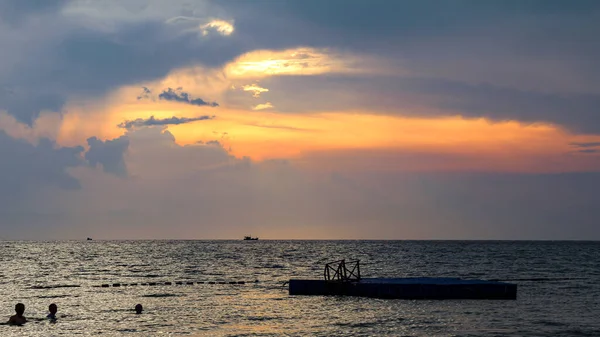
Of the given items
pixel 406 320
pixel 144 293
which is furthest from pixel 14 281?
pixel 406 320

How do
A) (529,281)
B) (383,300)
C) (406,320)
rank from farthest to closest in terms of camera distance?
1. (529,281)
2. (383,300)
3. (406,320)

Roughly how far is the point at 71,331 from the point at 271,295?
27562 millimetres

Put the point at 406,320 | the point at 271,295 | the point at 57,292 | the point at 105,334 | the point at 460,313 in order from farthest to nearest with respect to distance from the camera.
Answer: the point at 57,292
the point at 271,295
the point at 460,313
the point at 406,320
the point at 105,334

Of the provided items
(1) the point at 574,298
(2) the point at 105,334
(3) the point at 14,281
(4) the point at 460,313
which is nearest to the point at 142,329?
(2) the point at 105,334

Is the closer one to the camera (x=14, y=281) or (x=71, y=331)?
(x=71, y=331)

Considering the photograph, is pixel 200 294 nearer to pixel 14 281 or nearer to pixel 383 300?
pixel 383 300

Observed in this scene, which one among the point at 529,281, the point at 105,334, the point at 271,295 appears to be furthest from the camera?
the point at 529,281

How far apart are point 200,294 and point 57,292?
54.9 ft

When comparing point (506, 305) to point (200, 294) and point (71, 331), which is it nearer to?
point (200, 294)

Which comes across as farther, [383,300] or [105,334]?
[383,300]

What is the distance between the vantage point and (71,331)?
156ft

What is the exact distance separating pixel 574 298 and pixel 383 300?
19.4m

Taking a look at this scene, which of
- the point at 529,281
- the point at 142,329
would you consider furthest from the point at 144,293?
the point at 529,281

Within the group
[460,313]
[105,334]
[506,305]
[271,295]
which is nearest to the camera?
[105,334]
